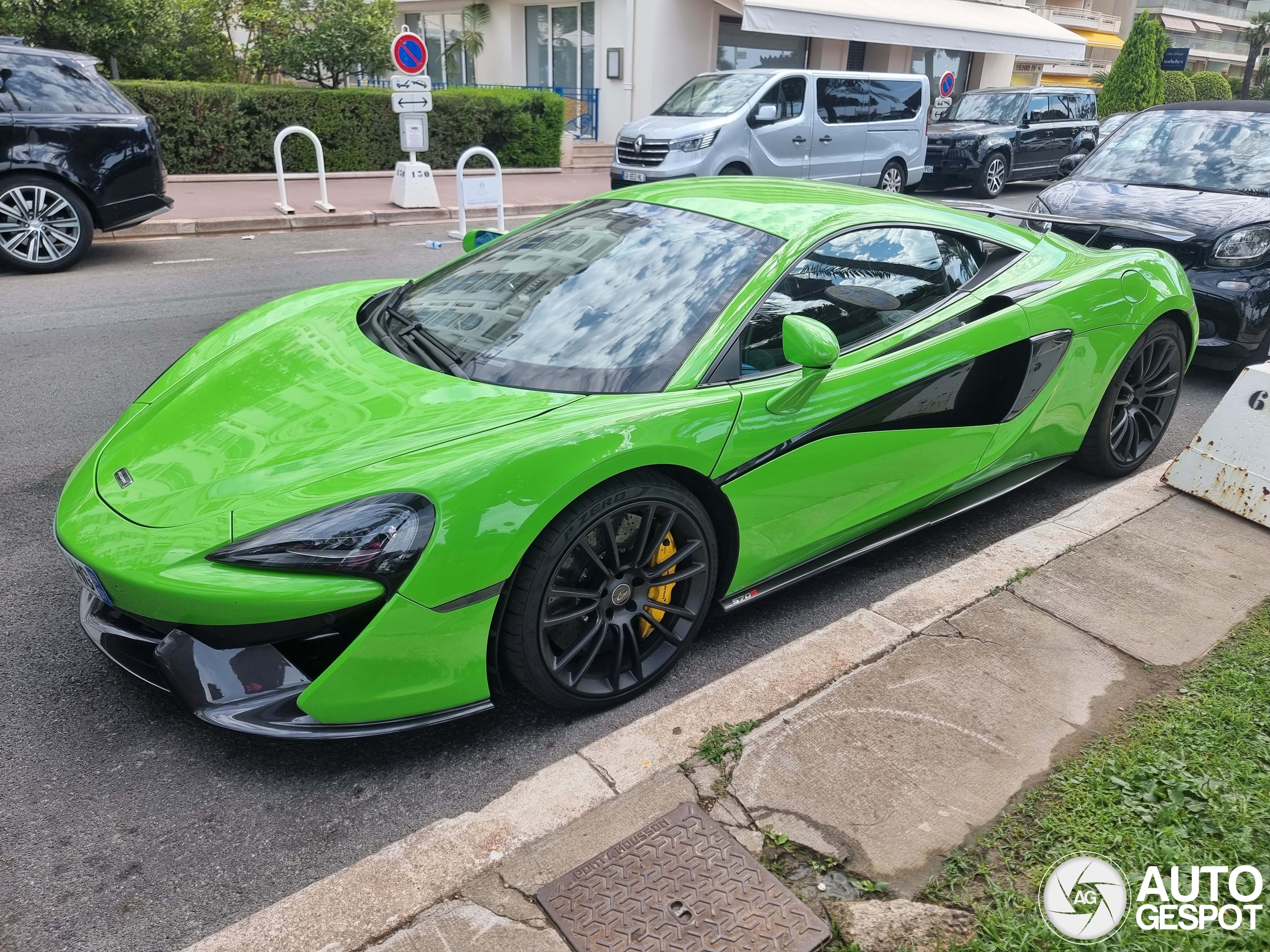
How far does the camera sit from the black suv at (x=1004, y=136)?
15219 mm

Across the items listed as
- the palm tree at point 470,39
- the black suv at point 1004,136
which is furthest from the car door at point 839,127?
the palm tree at point 470,39

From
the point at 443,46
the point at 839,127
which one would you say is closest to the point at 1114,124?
the point at 839,127

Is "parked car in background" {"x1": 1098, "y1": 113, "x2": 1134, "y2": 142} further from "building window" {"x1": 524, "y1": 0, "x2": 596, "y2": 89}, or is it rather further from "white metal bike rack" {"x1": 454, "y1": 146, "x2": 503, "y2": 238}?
"building window" {"x1": 524, "y1": 0, "x2": 596, "y2": 89}

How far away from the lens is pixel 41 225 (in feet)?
26.3

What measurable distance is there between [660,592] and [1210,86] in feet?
144

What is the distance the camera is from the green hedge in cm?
1295

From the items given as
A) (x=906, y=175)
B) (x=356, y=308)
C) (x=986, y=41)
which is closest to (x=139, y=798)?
(x=356, y=308)

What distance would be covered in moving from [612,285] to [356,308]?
1076mm

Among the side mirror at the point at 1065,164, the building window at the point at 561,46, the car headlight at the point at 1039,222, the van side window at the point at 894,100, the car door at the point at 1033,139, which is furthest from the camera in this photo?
the building window at the point at 561,46

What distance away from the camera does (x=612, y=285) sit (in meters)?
3.15

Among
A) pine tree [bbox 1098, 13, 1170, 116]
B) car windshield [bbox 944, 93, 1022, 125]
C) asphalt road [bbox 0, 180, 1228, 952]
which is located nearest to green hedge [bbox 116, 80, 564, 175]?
car windshield [bbox 944, 93, 1022, 125]

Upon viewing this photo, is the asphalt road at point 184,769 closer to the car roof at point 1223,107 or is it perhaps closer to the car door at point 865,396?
the car door at point 865,396

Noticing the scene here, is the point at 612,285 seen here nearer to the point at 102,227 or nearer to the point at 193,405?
the point at 193,405

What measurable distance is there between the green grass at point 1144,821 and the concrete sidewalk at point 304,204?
29.4 feet
